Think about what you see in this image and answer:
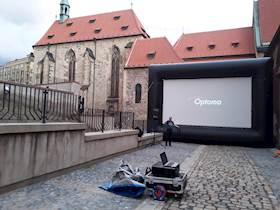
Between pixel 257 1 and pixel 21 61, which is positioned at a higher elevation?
pixel 257 1

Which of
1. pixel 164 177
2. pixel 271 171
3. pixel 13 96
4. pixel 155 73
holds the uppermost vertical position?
pixel 155 73

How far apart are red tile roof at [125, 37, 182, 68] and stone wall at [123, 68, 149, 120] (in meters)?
0.86

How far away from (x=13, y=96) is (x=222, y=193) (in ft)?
16.2

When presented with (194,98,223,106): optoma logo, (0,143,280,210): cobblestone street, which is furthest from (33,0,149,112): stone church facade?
(0,143,280,210): cobblestone street

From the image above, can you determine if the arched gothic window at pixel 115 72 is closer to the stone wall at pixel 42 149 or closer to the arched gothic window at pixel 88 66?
the arched gothic window at pixel 88 66

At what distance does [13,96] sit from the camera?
565 cm

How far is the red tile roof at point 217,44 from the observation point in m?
34.4

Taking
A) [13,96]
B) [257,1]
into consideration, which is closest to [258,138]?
[13,96]

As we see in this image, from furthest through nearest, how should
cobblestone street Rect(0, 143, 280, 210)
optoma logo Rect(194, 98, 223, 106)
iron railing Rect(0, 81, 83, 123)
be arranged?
optoma logo Rect(194, 98, 223, 106) → iron railing Rect(0, 81, 83, 123) → cobblestone street Rect(0, 143, 280, 210)

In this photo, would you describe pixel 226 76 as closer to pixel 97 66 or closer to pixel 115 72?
pixel 115 72

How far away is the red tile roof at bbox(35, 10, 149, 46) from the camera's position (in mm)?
37781

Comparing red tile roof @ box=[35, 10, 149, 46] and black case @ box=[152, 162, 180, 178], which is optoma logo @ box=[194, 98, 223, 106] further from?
red tile roof @ box=[35, 10, 149, 46]

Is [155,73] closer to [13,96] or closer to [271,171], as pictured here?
[271,171]

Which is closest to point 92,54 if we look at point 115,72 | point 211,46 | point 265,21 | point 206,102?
point 115,72
